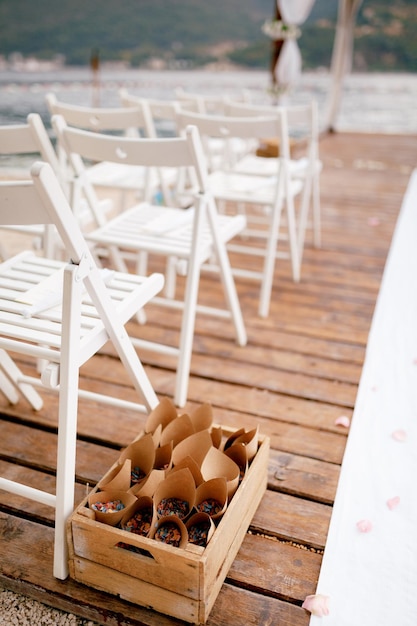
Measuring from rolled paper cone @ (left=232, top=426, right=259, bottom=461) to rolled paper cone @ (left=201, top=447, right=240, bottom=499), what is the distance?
0.08 meters

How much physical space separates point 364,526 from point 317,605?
0.30m

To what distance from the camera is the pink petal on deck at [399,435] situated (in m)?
1.82

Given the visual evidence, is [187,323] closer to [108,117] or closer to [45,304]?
[45,304]

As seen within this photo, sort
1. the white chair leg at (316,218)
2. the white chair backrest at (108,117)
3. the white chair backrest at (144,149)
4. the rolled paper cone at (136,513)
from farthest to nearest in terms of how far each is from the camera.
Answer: the white chair leg at (316,218)
the white chair backrest at (108,117)
the white chair backrest at (144,149)
the rolled paper cone at (136,513)

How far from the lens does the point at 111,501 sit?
1285 millimetres

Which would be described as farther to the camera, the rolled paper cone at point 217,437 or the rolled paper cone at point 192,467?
the rolled paper cone at point 217,437

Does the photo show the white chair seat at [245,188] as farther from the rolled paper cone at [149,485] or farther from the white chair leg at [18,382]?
the rolled paper cone at [149,485]

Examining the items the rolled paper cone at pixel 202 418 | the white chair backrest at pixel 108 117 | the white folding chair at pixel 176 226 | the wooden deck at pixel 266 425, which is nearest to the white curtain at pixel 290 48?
the wooden deck at pixel 266 425

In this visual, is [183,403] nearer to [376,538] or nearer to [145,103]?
[376,538]

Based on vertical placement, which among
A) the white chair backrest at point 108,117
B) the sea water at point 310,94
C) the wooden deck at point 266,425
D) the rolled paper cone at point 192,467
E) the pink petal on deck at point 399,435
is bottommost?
the sea water at point 310,94

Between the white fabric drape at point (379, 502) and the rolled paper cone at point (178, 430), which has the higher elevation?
the rolled paper cone at point (178, 430)

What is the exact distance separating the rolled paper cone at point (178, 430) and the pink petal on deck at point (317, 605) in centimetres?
51

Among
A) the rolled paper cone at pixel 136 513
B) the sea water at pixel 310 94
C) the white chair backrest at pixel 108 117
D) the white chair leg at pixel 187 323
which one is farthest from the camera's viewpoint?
the sea water at pixel 310 94

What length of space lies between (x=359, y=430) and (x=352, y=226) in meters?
2.49
